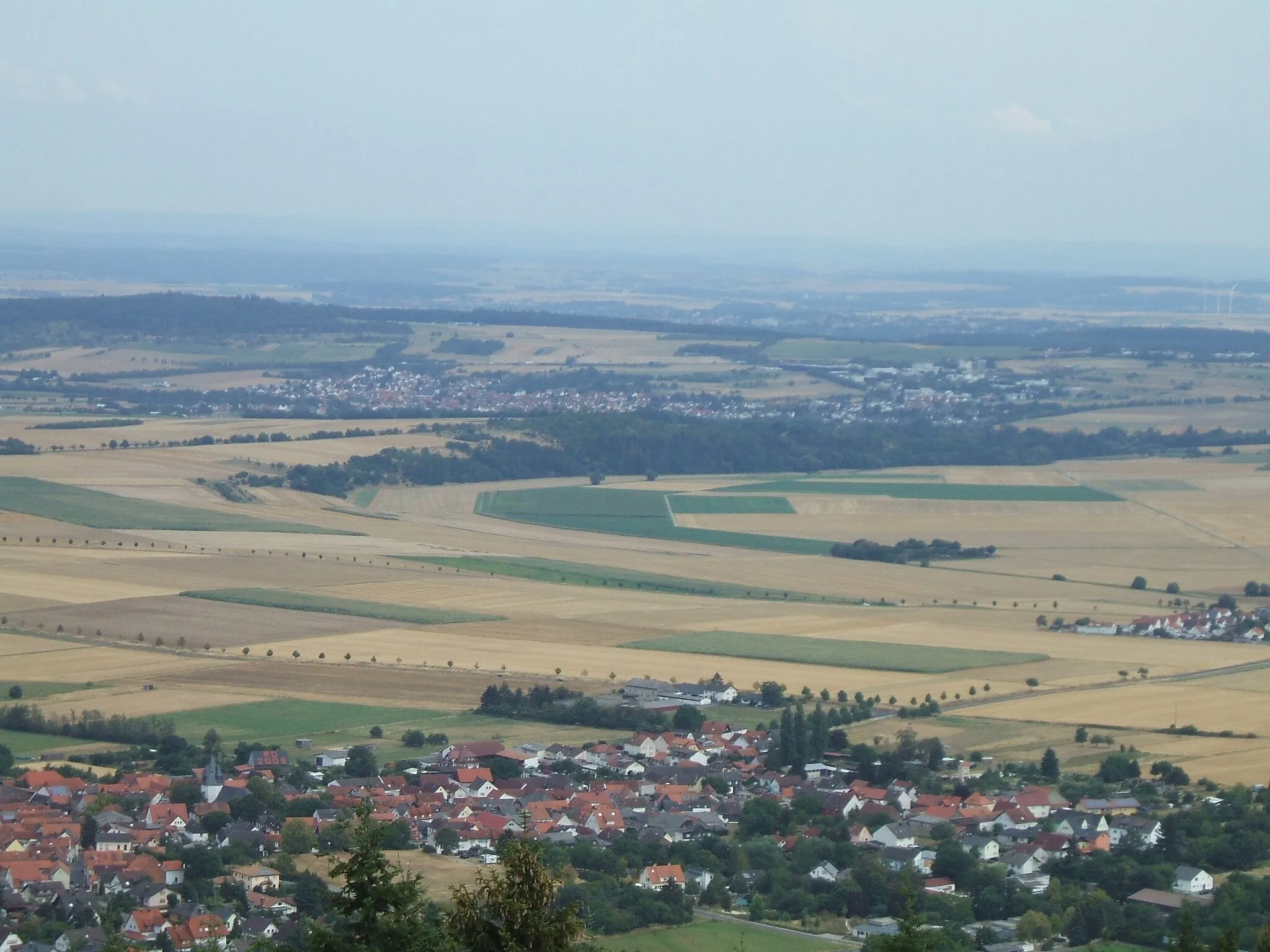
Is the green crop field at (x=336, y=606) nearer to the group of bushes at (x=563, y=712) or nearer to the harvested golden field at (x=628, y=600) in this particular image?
the harvested golden field at (x=628, y=600)

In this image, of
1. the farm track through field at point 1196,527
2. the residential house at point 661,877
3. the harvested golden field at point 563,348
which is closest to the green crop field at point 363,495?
the farm track through field at point 1196,527

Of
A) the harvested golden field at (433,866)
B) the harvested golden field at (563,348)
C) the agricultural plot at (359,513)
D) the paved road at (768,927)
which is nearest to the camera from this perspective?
the paved road at (768,927)

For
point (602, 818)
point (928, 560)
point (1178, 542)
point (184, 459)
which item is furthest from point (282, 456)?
point (602, 818)

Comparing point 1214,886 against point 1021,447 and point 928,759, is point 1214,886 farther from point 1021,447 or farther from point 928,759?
point 1021,447

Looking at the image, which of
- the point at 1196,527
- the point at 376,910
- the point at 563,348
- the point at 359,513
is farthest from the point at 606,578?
the point at 563,348

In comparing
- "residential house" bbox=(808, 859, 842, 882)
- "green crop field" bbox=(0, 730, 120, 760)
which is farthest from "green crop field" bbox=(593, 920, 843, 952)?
"green crop field" bbox=(0, 730, 120, 760)

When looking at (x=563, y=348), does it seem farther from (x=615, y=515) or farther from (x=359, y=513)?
(x=359, y=513)

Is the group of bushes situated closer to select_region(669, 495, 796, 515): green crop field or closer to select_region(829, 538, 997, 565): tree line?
select_region(829, 538, 997, 565): tree line
